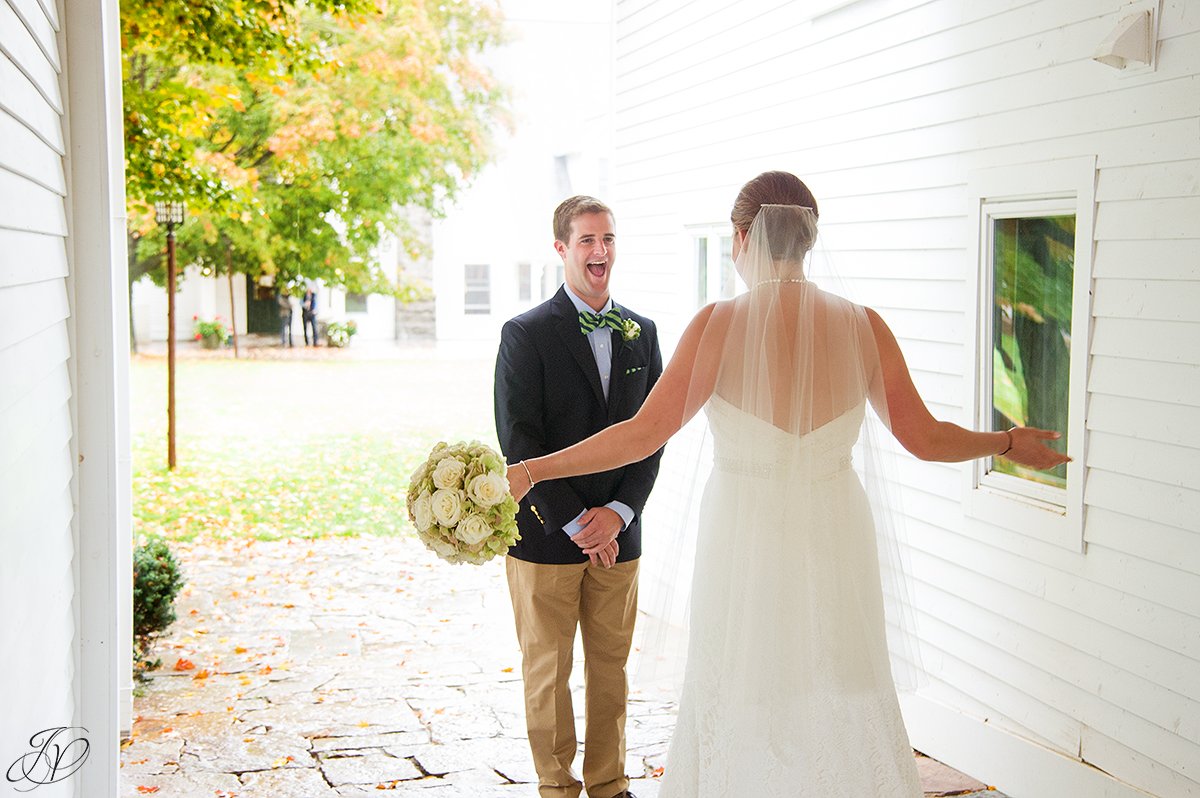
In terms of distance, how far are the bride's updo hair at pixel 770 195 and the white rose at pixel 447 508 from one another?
1.13 meters

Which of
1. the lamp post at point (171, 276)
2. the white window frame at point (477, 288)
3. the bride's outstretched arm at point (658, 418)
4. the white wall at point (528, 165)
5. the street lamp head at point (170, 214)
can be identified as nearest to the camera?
the bride's outstretched arm at point (658, 418)

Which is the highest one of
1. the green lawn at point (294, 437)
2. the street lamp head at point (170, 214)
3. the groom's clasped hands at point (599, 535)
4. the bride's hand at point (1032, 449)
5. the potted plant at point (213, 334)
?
the street lamp head at point (170, 214)

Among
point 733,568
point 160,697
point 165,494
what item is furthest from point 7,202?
point 165,494

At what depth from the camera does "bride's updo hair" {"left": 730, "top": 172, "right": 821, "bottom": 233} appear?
3.41 metres

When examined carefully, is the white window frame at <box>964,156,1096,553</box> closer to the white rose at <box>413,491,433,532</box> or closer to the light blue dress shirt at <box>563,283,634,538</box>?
the light blue dress shirt at <box>563,283,634,538</box>

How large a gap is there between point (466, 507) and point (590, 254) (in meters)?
1.30

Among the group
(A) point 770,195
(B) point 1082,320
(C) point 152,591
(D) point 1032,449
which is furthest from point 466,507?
(C) point 152,591

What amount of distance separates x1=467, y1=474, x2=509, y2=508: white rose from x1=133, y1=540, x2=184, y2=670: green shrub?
392cm

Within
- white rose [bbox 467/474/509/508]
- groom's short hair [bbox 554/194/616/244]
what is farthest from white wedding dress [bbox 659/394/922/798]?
groom's short hair [bbox 554/194/616/244]

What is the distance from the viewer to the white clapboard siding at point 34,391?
257 cm

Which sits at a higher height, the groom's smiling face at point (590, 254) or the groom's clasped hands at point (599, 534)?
the groom's smiling face at point (590, 254)

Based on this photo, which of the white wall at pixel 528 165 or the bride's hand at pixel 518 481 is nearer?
the bride's hand at pixel 518 481

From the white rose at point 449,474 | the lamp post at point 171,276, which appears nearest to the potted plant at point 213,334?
the lamp post at point 171,276

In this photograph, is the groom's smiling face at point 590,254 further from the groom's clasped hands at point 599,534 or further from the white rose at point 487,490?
the white rose at point 487,490
